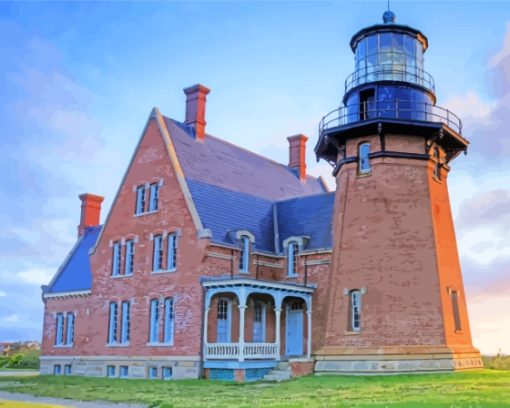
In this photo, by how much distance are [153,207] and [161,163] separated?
77.0 inches

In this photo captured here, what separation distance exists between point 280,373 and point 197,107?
1360 centimetres

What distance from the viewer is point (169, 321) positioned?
2656cm

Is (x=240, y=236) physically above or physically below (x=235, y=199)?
below

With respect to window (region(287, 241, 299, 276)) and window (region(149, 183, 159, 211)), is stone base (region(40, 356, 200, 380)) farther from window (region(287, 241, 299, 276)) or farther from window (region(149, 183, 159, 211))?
window (region(149, 183, 159, 211))

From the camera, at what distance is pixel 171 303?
2667 cm

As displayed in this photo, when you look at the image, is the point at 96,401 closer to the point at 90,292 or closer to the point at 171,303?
the point at 171,303

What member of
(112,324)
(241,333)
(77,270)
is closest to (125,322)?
(112,324)

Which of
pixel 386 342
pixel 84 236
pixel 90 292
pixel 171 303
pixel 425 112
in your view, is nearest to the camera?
pixel 386 342

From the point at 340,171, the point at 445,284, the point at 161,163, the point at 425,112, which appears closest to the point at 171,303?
the point at 161,163

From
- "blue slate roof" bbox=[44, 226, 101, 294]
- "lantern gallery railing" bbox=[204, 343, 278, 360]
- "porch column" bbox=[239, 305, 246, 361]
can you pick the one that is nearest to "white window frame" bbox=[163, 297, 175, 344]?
"lantern gallery railing" bbox=[204, 343, 278, 360]

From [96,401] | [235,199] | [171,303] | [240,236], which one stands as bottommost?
[96,401]

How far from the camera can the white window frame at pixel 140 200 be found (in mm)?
29172

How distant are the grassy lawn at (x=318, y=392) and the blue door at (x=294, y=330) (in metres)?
4.28

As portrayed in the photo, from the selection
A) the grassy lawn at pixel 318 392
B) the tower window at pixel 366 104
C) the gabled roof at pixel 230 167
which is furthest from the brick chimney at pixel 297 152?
the grassy lawn at pixel 318 392
